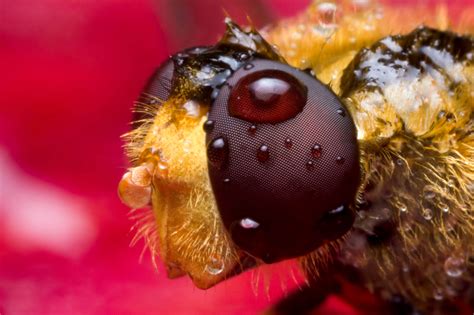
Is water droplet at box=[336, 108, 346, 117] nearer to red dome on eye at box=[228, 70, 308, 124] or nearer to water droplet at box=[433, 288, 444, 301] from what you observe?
red dome on eye at box=[228, 70, 308, 124]

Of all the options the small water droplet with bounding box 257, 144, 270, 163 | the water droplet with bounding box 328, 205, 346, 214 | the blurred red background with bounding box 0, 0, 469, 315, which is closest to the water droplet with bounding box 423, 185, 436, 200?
the water droplet with bounding box 328, 205, 346, 214

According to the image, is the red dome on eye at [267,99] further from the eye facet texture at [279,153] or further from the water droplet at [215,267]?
the water droplet at [215,267]

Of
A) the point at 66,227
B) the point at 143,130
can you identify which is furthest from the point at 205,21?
the point at 143,130

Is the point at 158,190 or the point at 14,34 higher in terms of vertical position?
the point at 158,190

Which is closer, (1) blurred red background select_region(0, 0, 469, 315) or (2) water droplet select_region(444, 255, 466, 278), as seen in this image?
(2) water droplet select_region(444, 255, 466, 278)

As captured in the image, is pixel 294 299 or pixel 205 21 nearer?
pixel 294 299

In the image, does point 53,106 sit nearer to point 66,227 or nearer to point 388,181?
point 66,227

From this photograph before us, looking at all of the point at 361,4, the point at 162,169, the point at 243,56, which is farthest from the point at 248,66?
the point at 361,4

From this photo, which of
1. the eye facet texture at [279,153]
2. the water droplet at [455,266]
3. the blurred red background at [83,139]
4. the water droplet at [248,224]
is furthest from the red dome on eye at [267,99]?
the blurred red background at [83,139]
